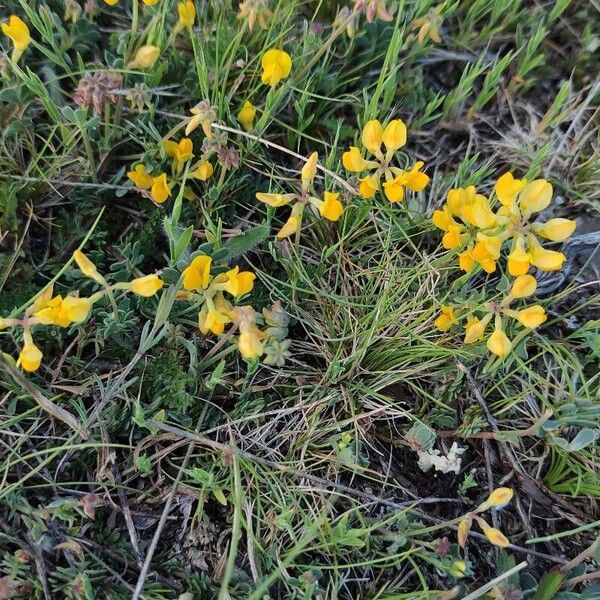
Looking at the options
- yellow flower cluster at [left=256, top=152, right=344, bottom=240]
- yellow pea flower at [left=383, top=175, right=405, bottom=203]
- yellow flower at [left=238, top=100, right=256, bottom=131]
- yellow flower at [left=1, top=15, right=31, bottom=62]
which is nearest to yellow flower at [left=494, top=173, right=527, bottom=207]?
yellow pea flower at [left=383, top=175, right=405, bottom=203]

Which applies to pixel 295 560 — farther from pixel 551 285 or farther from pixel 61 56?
pixel 61 56

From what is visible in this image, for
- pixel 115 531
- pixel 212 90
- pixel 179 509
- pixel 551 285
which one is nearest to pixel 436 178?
pixel 551 285

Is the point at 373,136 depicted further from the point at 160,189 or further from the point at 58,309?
the point at 58,309

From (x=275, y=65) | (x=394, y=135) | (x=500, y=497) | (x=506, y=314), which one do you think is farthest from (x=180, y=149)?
(x=500, y=497)

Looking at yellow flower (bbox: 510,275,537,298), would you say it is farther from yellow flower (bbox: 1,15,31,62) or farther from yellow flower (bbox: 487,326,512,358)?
yellow flower (bbox: 1,15,31,62)

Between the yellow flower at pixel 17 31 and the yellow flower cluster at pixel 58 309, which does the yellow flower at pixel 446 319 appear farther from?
the yellow flower at pixel 17 31

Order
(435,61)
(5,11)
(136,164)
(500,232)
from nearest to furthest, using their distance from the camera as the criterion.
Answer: (500,232), (136,164), (5,11), (435,61)

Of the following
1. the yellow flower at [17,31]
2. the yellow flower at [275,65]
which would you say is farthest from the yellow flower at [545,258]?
the yellow flower at [17,31]

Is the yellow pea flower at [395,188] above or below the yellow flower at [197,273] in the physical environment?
above
